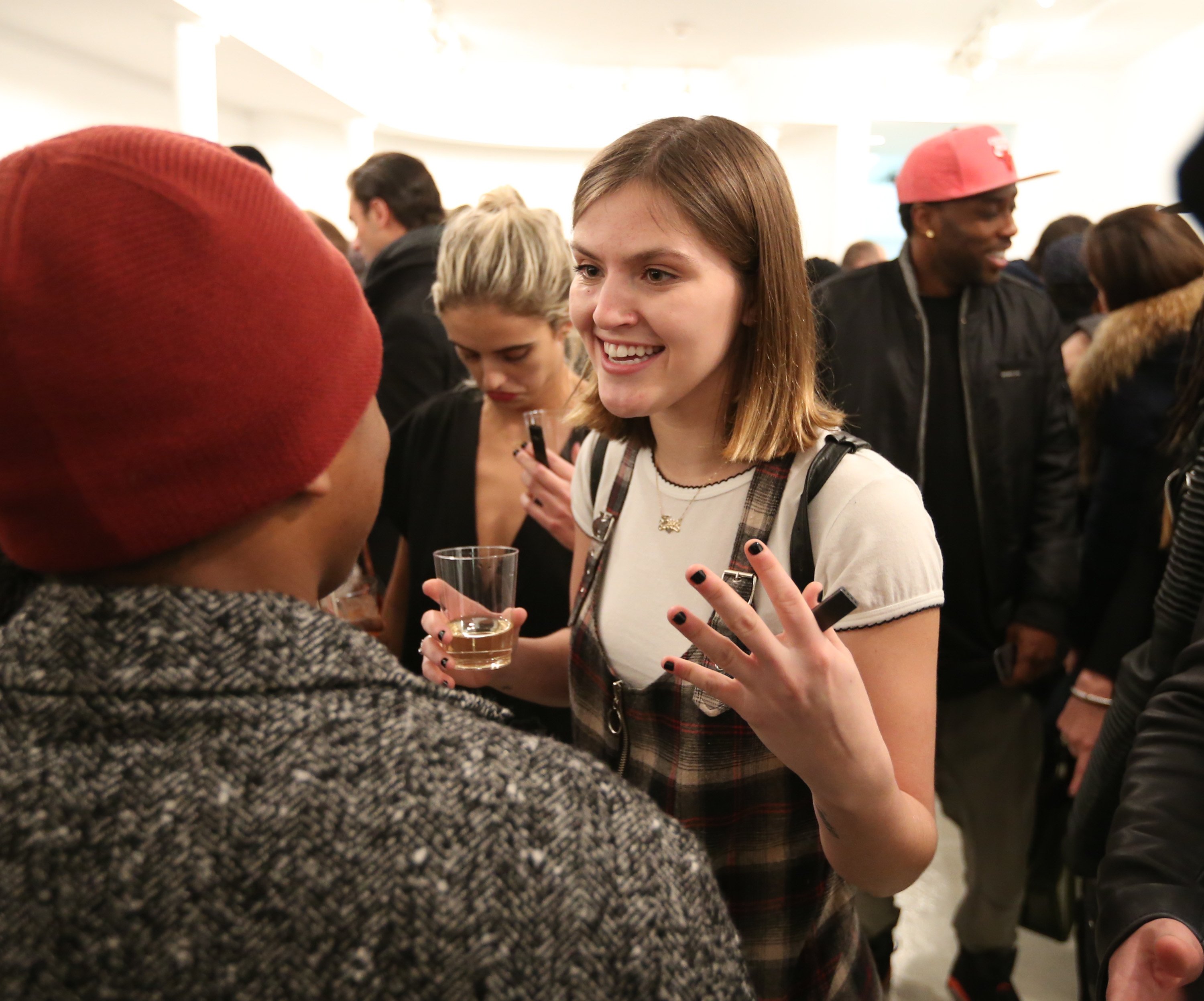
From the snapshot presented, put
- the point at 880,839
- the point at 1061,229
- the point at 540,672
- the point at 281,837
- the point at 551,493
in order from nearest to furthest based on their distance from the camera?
the point at 281,837
the point at 880,839
the point at 540,672
the point at 551,493
the point at 1061,229

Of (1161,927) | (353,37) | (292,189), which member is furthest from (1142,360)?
(292,189)

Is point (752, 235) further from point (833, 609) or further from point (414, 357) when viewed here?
point (414, 357)

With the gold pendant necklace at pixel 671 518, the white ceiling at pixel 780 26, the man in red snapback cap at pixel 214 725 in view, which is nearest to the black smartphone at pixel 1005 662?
the gold pendant necklace at pixel 671 518

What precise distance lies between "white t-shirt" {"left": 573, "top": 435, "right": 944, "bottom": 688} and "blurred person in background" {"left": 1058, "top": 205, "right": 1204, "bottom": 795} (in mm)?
1544

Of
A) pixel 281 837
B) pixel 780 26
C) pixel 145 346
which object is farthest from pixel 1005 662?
pixel 780 26

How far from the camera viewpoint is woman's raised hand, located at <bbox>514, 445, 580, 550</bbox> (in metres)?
1.79

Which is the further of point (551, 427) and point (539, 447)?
point (551, 427)

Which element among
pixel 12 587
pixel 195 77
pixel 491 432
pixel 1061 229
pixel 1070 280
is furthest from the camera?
pixel 195 77

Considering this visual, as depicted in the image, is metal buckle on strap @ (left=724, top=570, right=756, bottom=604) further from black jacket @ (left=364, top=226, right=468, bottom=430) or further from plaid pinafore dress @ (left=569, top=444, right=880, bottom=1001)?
black jacket @ (left=364, top=226, right=468, bottom=430)

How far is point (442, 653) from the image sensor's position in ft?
4.69

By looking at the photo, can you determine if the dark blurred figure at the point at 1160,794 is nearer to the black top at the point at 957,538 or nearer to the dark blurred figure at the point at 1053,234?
the black top at the point at 957,538

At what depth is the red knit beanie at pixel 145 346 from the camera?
2.00 ft

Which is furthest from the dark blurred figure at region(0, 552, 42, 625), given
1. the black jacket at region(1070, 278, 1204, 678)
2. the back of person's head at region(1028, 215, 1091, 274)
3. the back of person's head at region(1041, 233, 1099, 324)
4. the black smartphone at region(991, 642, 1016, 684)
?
the back of person's head at region(1028, 215, 1091, 274)

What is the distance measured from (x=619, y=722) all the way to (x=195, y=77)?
252 inches
